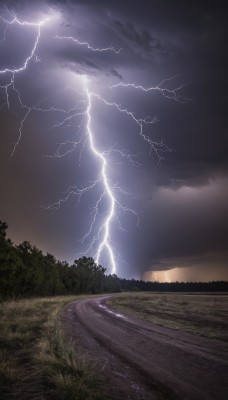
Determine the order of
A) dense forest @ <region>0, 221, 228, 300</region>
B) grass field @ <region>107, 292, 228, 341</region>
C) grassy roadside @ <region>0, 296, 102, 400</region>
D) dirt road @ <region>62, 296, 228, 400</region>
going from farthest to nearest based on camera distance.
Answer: dense forest @ <region>0, 221, 228, 300</region>, grass field @ <region>107, 292, 228, 341</region>, dirt road @ <region>62, 296, 228, 400</region>, grassy roadside @ <region>0, 296, 102, 400</region>

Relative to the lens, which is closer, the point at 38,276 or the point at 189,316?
the point at 189,316

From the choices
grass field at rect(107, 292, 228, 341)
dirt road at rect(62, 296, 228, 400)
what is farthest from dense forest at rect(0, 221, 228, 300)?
dirt road at rect(62, 296, 228, 400)

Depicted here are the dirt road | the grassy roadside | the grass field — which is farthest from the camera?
the grass field

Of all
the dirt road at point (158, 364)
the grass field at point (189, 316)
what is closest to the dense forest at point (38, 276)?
the grass field at point (189, 316)

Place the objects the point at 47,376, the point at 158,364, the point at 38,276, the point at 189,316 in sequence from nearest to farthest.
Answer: the point at 47,376 → the point at 158,364 → the point at 189,316 → the point at 38,276

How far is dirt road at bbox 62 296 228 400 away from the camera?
18.6ft

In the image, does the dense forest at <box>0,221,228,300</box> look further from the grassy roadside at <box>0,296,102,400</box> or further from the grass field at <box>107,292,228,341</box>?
the grassy roadside at <box>0,296,102,400</box>

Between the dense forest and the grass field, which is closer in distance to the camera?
the grass field

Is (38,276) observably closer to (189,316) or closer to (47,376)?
(189,316)

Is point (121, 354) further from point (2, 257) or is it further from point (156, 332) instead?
point (2, 257)

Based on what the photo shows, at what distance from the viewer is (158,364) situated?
7.49 meters

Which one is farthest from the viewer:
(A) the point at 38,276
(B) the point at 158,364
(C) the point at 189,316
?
(A) the point at 38,276

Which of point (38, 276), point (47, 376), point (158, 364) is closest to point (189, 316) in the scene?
point (158, 364)

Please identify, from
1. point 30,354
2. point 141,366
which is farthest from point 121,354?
point 30,354
